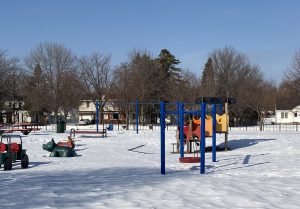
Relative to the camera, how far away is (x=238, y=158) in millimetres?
16922

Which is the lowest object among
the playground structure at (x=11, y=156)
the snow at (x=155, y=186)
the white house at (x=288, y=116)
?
the snow at (x=155, y=186)

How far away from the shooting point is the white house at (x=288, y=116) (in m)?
79.8

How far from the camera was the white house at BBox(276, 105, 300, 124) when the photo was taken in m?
79.8

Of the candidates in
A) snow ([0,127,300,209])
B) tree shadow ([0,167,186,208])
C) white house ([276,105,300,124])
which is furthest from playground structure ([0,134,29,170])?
white house ([276,105,300,124])

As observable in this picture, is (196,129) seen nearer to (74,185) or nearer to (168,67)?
(74,185)

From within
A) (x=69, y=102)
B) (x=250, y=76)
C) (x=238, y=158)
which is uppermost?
(x=250, y=76)

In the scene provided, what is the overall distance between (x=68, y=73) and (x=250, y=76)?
1156 inches

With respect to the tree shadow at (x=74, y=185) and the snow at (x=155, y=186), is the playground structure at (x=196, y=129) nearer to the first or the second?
the snow at (x=155, y=186)

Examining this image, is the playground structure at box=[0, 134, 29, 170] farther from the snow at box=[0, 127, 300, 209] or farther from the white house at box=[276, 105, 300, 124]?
the white house at box=[276, 105, 300, 124]

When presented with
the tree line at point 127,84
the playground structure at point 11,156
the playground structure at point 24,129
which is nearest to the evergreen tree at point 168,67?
A: the tree line at point 127,84

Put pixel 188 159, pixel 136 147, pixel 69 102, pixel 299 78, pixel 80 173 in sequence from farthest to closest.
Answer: pixel 69 102 < pixel 299 78 < pixel 136 147 < pixel 188 159 < pixel 80 173

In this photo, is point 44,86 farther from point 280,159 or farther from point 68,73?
point 280,159

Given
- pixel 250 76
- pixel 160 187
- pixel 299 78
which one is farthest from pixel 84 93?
pixel 160 187

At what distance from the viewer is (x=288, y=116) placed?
8144 cm
